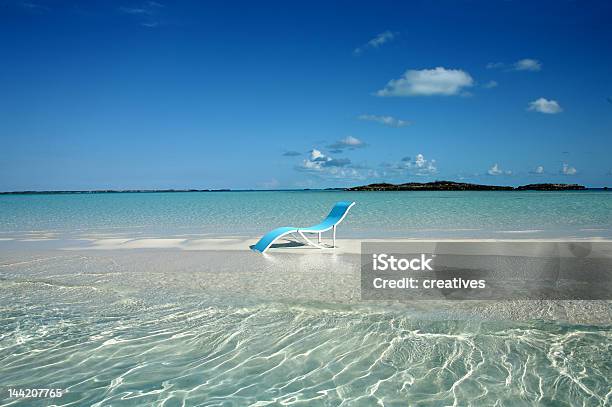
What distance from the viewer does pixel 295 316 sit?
4.75 metres

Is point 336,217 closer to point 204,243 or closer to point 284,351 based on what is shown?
point 204,243

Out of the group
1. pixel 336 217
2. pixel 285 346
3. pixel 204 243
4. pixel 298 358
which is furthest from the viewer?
pixel 204 243

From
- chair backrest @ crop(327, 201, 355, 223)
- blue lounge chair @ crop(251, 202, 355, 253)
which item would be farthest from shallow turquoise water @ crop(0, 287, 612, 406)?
chair backrest @ crop(327, 201, 355, 223)

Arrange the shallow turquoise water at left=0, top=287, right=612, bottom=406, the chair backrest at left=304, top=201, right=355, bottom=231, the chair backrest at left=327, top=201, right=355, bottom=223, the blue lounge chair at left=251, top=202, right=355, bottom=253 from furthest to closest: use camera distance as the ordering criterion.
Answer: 1. the chair backrest at left=327, top=201, right=355, bottom=223
2. the chair backrest at left=304, top=201, right=355, bottom=231
3. the blue lounge chair at left=251, top=202, right=355, bottom=253
4. the shallow turquoise water at left=0, top=287, right=612, bottom=406

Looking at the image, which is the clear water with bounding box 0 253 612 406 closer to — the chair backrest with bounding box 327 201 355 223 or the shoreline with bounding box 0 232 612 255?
the shoreline with bounding box 0 232 612 255

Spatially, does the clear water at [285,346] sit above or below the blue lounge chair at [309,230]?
below

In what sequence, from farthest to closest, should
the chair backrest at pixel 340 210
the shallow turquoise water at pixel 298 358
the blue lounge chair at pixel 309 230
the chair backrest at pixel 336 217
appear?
1. the chair backrest at pixel 340 210
2. the chair backrest at pixel 336 217
3. the blue lounge chair at pixel 309 230
4. the shallow turquoise water at pixel 298 358

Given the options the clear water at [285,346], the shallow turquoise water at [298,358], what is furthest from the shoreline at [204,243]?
the shallow turquoise water at [298,358]

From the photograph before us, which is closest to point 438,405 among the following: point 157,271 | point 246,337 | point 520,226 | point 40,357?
point 246,337

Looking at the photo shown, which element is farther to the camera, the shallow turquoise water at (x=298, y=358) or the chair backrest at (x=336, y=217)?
the chair backrest at (x=336, y=217)

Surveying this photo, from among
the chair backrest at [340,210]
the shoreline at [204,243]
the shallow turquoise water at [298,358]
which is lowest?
the shallow turquoise water at [298,358]

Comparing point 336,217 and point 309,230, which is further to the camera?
point 336,217

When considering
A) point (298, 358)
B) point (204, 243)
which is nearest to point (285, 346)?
point (298, 358)

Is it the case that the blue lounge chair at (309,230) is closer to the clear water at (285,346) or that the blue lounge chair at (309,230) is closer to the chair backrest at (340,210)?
the chair backrest at (340,210)
